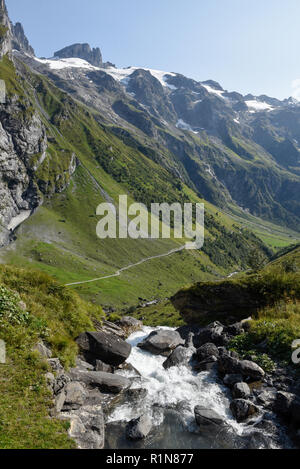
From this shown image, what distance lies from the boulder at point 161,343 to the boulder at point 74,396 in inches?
427

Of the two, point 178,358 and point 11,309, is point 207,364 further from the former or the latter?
point 11,309

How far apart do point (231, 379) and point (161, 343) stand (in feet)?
32.7

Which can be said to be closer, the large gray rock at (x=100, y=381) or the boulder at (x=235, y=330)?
the large gray rock at (x=100, y=381)

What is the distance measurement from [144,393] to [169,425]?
3305 mm

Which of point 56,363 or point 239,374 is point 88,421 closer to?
point 56,363

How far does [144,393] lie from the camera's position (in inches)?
710

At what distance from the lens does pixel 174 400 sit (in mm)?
17391

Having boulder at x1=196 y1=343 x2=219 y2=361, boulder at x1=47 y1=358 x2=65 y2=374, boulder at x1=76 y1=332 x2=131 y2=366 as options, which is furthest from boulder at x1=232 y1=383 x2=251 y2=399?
boulder at x1=47 y1=358 x2=65 y2=374

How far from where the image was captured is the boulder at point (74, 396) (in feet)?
48.3

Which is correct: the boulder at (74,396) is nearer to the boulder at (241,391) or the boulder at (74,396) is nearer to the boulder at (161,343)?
the boulder at (241,391)

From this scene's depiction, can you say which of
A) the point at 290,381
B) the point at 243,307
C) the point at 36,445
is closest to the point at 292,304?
the point at 243,307

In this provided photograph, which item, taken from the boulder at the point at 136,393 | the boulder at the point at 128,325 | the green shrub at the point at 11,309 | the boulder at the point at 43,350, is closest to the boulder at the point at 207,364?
the boulder at the point at 136,393

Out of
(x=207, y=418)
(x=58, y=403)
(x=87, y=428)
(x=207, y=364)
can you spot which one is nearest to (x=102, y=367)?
(x=58, y=403)

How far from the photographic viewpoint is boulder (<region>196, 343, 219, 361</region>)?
21.8 m
